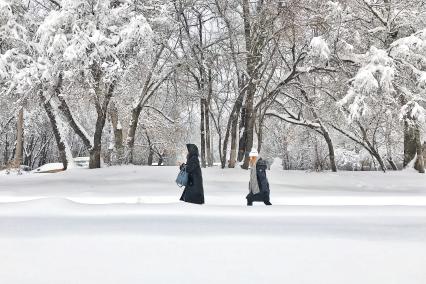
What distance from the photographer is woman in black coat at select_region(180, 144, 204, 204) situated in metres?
10.6

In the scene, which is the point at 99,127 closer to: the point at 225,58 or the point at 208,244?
the point at 225,58

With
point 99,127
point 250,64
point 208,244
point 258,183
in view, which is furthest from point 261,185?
point 99,127

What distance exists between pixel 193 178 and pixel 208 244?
13.3 feet

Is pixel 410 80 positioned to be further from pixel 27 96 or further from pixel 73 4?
pixel 27 96

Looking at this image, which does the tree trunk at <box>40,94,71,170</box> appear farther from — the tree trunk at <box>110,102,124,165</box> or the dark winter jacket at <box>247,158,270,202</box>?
the dark winter jacket at <box>247,158,270,202</box>

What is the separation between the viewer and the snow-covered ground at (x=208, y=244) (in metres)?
6.15

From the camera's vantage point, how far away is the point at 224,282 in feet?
19.6

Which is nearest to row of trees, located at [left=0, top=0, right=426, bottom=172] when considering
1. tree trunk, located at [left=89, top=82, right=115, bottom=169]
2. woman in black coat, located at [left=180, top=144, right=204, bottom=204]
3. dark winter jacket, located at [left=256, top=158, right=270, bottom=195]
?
tree trunk, located at [left=89, top=82, right=115, bottom=169]

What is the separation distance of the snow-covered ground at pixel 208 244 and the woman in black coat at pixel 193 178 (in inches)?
50.6

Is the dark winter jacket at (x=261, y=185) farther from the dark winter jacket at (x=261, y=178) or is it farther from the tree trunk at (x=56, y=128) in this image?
the tree trunk at (x=56, y=128)

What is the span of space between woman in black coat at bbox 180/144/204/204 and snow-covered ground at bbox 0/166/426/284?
1285 mm

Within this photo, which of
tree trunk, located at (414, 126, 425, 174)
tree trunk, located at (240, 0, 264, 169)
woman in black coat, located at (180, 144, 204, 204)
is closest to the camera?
woman in black coat, located at (180, 144, 204, 204)

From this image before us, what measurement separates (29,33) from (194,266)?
15820 millimetres

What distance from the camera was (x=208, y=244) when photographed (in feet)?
22.2
